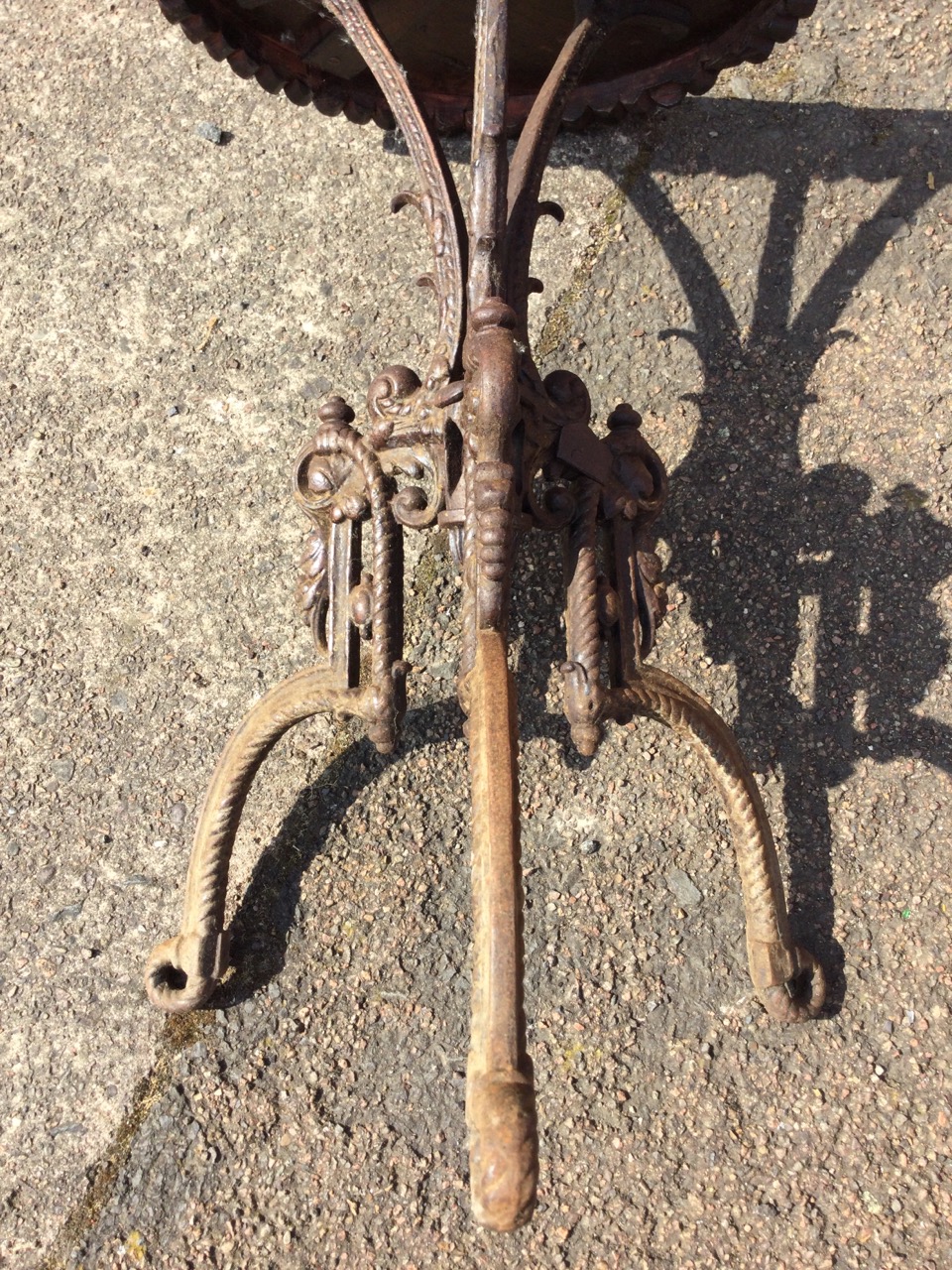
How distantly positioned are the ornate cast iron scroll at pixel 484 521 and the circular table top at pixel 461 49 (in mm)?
352

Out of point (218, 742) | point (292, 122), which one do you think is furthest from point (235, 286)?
point (218, 742)

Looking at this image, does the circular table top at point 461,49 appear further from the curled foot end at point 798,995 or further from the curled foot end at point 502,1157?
the curled foot end at point 502,1157

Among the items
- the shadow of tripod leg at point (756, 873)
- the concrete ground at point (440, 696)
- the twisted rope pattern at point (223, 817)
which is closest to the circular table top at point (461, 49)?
the concrete ground at point (440, 696)

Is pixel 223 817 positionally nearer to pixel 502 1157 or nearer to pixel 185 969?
pixel 185 969

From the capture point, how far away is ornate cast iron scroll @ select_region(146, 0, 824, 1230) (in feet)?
4.56

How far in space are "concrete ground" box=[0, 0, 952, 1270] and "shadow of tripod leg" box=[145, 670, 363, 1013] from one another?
3.4 inches

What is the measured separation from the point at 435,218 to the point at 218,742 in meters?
0.98

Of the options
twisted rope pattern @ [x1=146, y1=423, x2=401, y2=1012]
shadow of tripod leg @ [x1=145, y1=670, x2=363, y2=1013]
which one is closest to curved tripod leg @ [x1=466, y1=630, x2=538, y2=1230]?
twisted rope pattern @ [x1=146, y1=423, x2=401, y2=1012]

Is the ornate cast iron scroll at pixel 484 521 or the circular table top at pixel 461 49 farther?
the circular table top at pixel 461 49

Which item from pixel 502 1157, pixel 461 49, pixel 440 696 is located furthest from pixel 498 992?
pixel 461 49

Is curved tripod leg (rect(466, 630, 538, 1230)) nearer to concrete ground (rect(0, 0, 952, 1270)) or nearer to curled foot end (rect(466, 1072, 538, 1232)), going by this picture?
curled foot end (rect(466, 1072, 538, 1232))

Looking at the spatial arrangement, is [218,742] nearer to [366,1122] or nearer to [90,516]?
[90,516]

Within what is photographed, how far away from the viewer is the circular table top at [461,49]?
1.97 m

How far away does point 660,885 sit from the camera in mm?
1818
